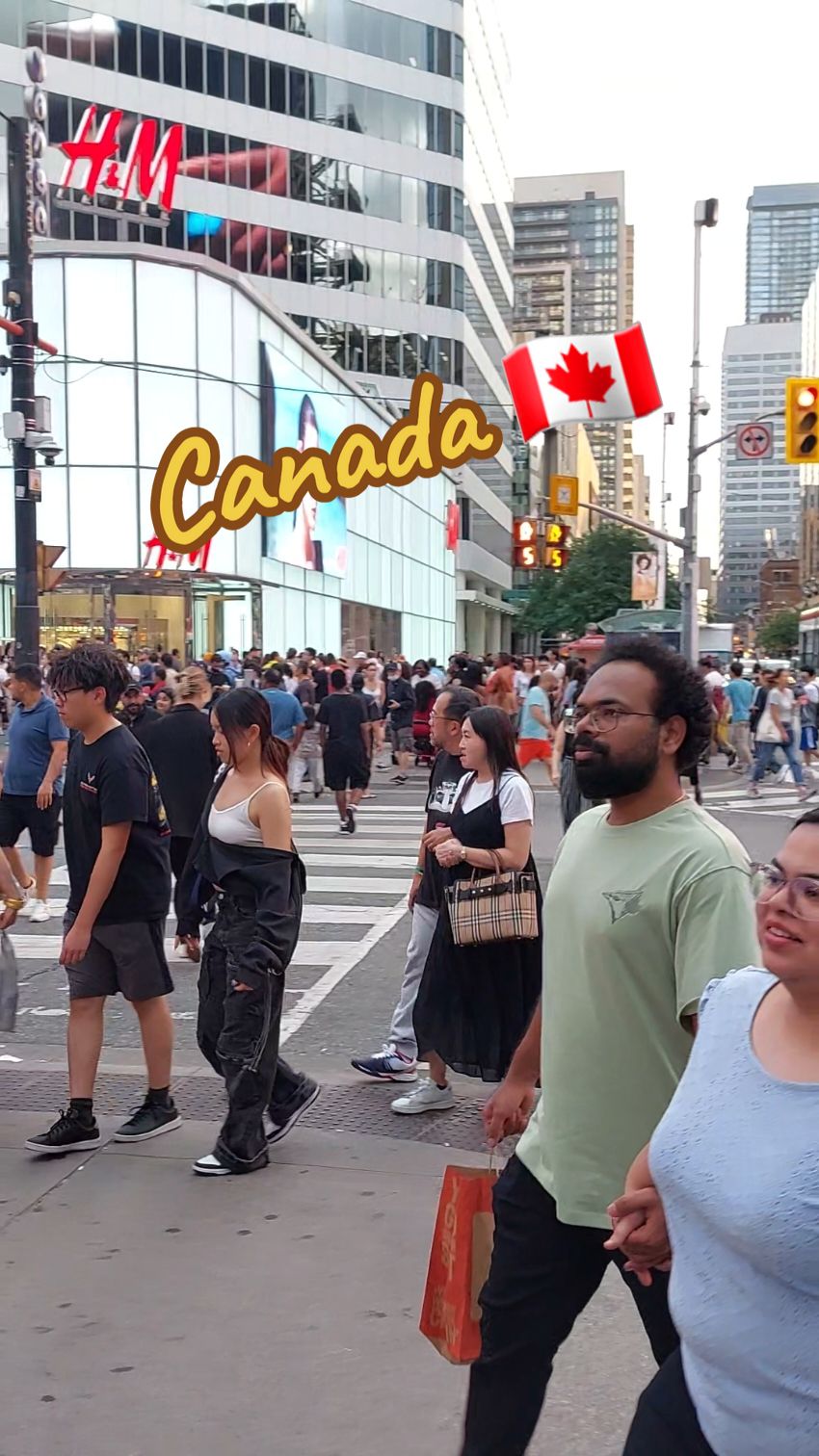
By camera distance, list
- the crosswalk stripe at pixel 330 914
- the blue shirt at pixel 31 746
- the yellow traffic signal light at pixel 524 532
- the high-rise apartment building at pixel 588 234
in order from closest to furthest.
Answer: the blue shirt at pixel 31 746 → the crosswalk stripe at pixel 330 914 → the yellow traffic signal light at pixel 524 532 → the high-rise apartment building at pixel 588 234

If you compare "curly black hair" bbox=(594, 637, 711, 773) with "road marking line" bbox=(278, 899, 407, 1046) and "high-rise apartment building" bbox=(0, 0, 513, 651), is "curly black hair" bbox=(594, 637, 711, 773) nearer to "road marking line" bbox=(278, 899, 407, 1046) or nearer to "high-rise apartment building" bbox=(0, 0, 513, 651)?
"road marking line" bbox=(278, 899, 407, 1046)

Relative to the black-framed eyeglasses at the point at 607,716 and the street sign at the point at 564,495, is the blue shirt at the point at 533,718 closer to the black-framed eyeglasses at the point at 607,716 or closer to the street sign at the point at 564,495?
the street sign at the point at 564,495

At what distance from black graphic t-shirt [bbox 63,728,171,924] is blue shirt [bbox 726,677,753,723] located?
17226mm

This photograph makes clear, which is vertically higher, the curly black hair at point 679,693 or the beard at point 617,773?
the curly black hair at point 679,693

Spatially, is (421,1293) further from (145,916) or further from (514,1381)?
(145,916)

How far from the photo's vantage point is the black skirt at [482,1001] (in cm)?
502

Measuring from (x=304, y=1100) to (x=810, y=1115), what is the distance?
3.90 meters

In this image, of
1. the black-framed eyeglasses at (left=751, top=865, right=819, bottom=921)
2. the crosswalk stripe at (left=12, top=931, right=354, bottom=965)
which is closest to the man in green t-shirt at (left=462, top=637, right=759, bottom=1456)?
the black-framed eyeglasses at (left=751, top=865, right=819, bottom=921)

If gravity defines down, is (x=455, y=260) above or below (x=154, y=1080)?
above

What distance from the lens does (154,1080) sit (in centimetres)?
537

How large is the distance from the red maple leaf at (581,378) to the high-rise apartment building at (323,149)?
20.7 meters

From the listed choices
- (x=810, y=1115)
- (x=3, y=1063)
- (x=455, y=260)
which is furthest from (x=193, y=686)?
(x=455, y=260)

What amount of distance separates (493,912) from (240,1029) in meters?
1.03

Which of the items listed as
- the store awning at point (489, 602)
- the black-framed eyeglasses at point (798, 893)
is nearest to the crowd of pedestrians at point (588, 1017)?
the black-framed eyeglasses at point (798, 893)
